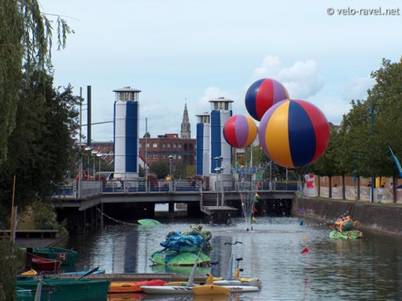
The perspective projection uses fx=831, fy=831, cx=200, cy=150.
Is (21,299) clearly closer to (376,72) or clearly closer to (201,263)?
(201,263)

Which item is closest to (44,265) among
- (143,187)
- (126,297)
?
(126,297)

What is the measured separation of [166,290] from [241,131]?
2542 cm

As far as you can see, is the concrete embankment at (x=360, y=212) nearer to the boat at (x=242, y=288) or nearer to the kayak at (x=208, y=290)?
the boat at (x=242, y=288)

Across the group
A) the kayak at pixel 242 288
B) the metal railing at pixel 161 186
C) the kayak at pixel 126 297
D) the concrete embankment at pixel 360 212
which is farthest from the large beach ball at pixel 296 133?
the metal railing at pixel 161 186

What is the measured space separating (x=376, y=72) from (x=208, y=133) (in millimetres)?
39054

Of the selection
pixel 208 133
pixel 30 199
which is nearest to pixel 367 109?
pixel 208 133

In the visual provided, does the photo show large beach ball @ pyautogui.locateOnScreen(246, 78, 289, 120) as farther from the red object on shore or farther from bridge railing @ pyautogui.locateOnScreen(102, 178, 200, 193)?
bridge railing @ pyautogui.locateOnScreen(102, 178, 200, 193)

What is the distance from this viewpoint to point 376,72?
83.0m

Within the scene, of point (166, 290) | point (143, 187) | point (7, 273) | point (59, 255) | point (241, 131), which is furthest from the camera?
point (143, 187)

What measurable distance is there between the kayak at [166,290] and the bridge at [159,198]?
39.1 meters

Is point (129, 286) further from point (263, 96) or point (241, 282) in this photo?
point (263, 96)

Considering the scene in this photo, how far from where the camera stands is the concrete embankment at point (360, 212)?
59.2 m

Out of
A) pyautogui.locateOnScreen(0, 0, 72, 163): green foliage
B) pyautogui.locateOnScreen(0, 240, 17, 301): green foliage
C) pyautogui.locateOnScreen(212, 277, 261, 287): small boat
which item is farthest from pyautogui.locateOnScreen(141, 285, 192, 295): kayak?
pyautogui.locateOnScreen(0, 0, 72, 163): green foliage

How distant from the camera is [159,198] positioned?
8575 centimetres
